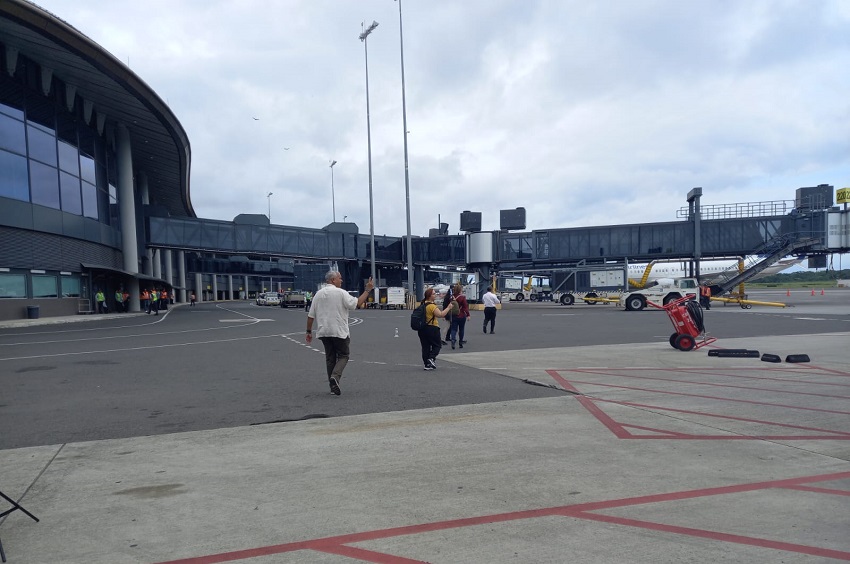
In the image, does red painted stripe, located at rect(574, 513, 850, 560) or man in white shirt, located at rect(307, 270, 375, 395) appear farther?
man in white shirt, located at rect(307, 270, 375, 395)

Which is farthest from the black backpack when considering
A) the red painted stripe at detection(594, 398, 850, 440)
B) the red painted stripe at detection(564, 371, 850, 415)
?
the red painted stripe at detection(594, 398, 850, 440)

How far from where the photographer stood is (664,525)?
149 inches

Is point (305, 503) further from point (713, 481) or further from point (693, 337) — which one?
point (693, 337)

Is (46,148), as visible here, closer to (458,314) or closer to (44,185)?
(44,185)

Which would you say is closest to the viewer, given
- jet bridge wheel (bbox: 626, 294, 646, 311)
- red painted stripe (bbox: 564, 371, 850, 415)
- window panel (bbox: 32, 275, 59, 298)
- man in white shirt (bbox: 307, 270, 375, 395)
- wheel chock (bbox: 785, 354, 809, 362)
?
red painted stripe (bbox: 564, 371, 850, 415)

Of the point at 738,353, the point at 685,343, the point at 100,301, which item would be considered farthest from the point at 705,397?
the point at 100,301

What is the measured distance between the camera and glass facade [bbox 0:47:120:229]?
29219 mm

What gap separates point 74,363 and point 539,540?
12753 mm

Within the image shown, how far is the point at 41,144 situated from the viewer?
31875 mm

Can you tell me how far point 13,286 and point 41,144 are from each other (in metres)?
8.01

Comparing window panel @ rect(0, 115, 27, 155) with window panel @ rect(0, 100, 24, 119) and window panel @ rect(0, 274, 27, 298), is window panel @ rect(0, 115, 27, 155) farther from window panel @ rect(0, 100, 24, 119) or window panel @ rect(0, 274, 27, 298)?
window panel @ rect(0, 274, 27, 298)

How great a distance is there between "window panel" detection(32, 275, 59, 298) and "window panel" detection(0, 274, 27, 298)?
0.75 meters

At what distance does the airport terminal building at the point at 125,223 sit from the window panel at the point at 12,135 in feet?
0.21

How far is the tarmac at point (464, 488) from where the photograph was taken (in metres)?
3.53
